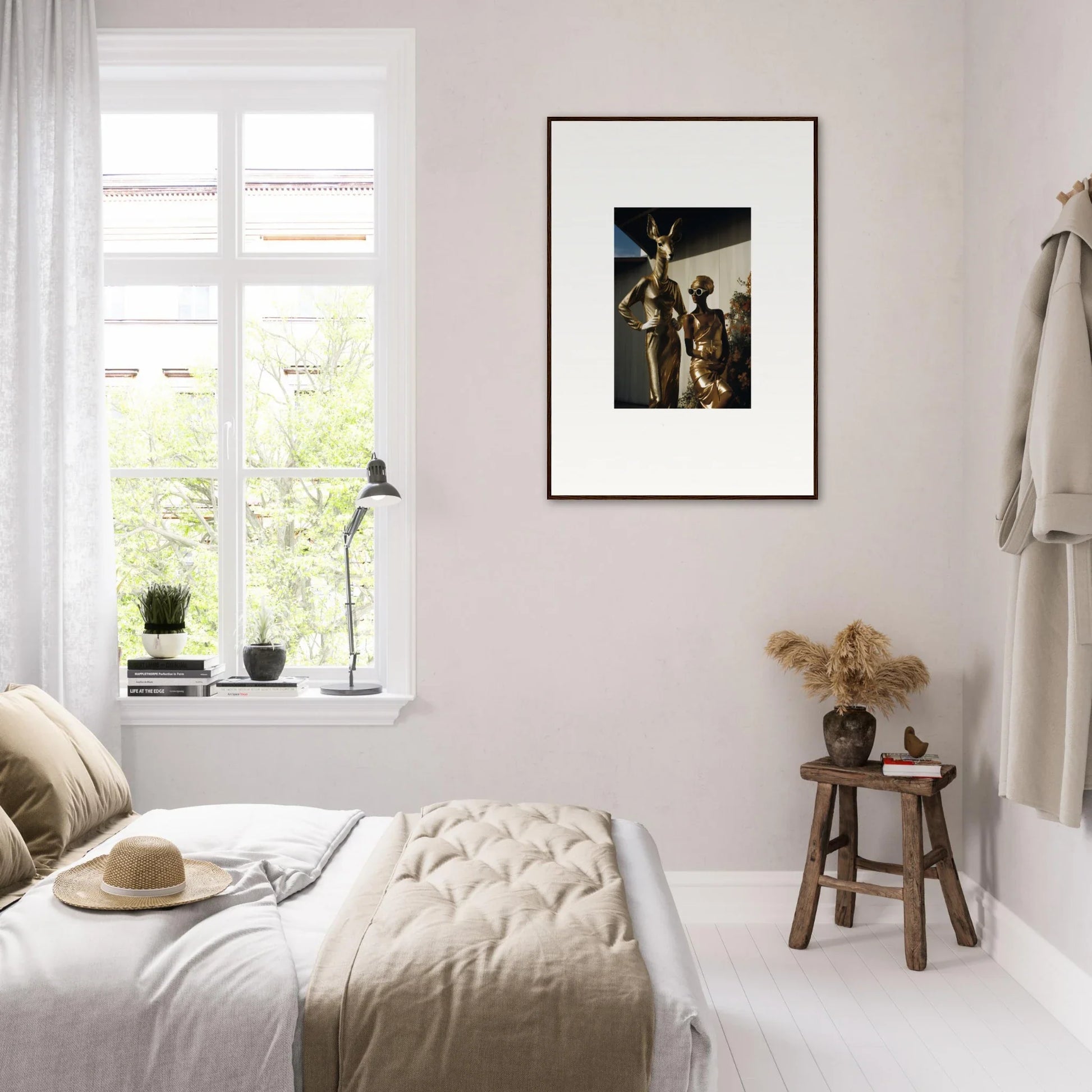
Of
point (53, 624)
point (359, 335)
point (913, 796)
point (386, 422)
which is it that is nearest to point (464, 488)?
point (386, 422)

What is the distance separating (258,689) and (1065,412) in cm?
231

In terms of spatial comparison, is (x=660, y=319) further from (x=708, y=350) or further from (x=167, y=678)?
(x=167, y=678)

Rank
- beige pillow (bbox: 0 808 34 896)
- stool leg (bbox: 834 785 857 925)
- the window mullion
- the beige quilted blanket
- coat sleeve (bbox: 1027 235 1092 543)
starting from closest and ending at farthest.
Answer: the beige quilted blanket < beige pillow (bbox: 0 808 34 896) < coat sleeve (bbox: 1027 235 1092 543) < stool leg (bbox: 834 785 857 925) < the window mullion

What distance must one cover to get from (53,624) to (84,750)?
0.83 m

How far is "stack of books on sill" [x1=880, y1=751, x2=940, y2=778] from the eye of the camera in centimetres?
270

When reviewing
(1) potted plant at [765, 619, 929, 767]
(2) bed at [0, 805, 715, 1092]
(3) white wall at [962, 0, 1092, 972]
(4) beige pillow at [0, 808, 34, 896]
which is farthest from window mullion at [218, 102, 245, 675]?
(3) white wall at [962, 0, 1092, 972]

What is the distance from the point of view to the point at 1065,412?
2.14 m

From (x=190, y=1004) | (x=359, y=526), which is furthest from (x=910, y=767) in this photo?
(x=190, y=1004)

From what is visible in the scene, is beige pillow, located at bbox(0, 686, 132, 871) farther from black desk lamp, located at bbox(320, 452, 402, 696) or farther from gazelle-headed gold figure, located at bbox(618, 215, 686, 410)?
gazelle-headed gold figure, located at bbox(618, 215, 686, 410)

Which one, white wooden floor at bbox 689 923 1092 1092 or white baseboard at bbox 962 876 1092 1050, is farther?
white baseboard at bbox 962 876 1092 1050

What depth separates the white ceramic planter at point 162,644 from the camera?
3.06 metres

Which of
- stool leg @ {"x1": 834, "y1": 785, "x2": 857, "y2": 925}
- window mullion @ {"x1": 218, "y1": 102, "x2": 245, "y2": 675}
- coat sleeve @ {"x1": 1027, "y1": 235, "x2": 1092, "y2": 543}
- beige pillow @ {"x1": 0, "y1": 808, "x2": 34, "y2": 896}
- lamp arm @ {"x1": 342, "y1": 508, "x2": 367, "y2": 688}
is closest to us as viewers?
beige pillow @ {"x1": 0, "y1": 808, "x2": 34, "y2": 896}

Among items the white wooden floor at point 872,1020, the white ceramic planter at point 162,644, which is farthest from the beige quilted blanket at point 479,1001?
the white ceramic planter at point 162,644

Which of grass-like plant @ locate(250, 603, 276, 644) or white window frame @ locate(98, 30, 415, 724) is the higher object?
white window frame @ locate(98, 30, 415, 724)
